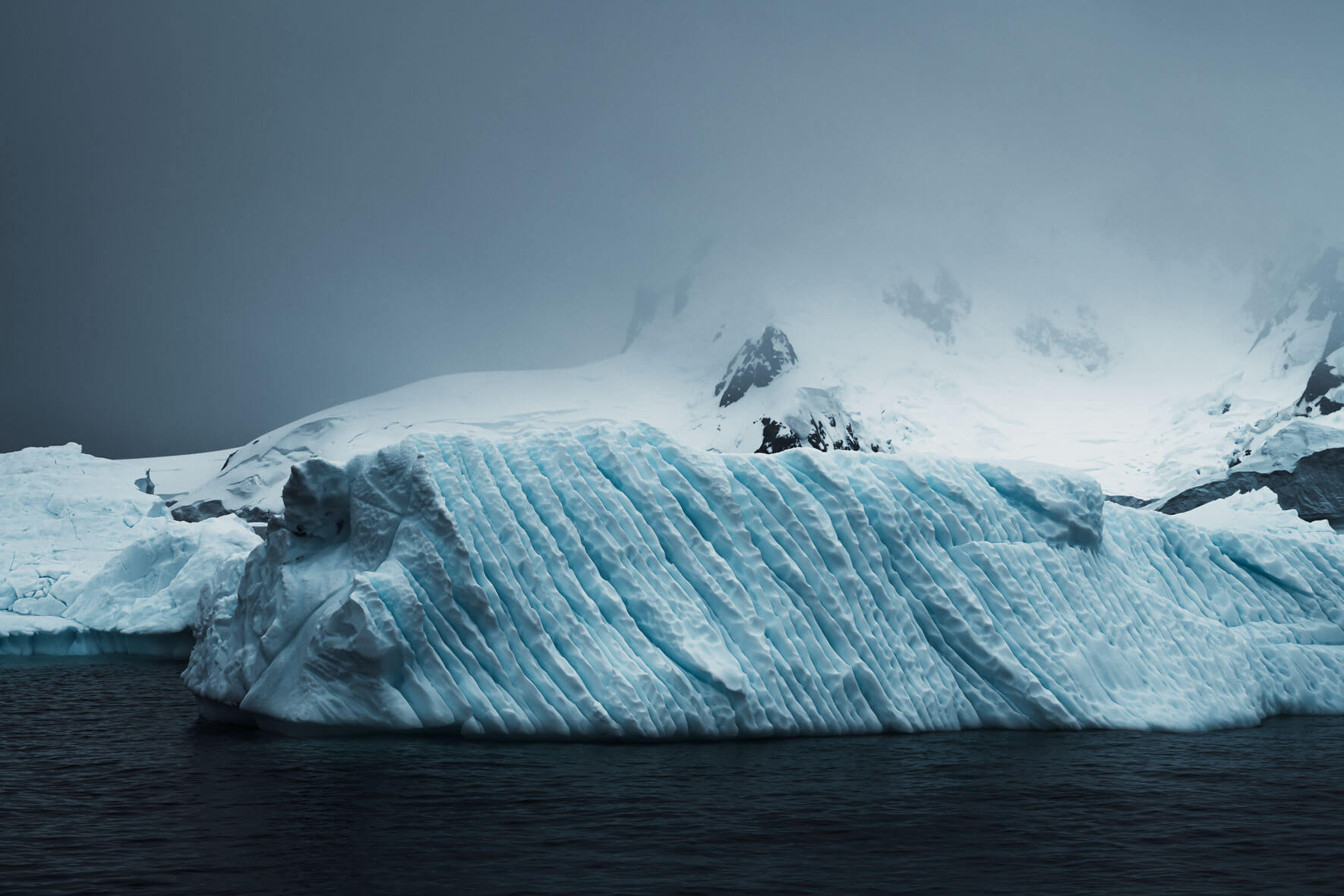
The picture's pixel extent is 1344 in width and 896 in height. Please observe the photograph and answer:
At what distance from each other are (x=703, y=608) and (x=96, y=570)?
72.3 ft

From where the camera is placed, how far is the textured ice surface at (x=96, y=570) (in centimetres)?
2575

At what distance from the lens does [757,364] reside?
11656 cm

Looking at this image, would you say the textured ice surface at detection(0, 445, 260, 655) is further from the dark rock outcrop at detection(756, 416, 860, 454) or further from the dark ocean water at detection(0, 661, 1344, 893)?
the dark rock outcrop at detection(756, 416, 860, 454)

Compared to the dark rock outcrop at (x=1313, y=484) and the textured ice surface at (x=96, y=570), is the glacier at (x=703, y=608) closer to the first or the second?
the textured ice surface at (x=96, y=570)

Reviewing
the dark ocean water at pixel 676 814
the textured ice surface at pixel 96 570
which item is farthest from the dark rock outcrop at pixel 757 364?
the dark ocean water at pixel 676 814

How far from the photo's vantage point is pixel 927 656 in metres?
13.2

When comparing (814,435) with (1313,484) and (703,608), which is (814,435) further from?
(703,608)

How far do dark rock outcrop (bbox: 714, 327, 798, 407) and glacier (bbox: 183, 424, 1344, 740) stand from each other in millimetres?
97657

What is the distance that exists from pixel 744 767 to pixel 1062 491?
22.2ft

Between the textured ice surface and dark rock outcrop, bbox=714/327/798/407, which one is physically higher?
the textured ice surface

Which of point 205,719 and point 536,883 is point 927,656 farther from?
point 205,719

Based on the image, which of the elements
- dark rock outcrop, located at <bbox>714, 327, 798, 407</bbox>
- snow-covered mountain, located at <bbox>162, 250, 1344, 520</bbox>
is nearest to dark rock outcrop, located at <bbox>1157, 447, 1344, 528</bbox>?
snow-covered mountain, located at <bbox>162, 250, 1344, 520</bbox>

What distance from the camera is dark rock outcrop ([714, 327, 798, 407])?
114312mm

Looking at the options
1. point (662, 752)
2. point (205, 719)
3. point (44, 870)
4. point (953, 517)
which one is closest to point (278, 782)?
point (44, 870)
